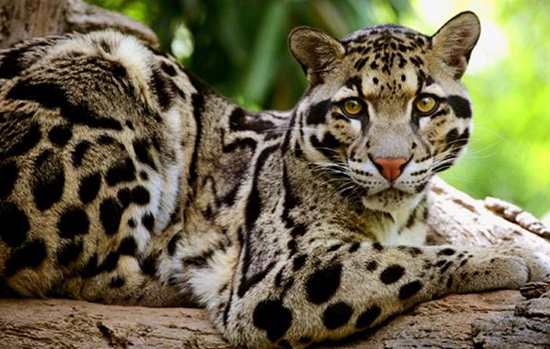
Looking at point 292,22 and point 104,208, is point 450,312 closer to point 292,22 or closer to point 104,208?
point 104,208

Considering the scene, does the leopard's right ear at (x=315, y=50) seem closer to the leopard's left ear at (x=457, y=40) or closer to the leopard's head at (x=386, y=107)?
the leopard's head at (x=386, y=107)

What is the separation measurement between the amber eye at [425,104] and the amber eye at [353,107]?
1.06 feet

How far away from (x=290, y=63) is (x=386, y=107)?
239 inches

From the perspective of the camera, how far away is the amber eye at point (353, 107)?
5.84m

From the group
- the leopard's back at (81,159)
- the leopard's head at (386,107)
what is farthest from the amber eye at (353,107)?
the leopard's back at (81,159)

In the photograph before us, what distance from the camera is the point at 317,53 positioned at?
6.20 meters

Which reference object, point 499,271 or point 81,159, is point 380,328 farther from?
point 81,159

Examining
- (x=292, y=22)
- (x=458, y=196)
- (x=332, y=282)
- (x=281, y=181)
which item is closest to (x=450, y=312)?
(x=332, y=282)

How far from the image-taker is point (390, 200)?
577 centimetres

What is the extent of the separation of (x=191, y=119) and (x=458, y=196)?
2.34 metres

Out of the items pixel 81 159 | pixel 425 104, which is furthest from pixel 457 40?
pixel 81 159

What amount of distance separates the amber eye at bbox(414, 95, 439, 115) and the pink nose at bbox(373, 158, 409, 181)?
1.32 feet

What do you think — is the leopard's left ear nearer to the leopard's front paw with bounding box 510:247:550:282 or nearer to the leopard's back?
the leopard's front paw with bounding box 510:247:550:282

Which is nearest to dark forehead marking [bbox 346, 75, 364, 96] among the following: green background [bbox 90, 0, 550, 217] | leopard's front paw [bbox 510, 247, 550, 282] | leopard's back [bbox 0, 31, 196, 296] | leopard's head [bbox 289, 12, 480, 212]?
leopard's head [bbox 289, 12, 480, 212]
